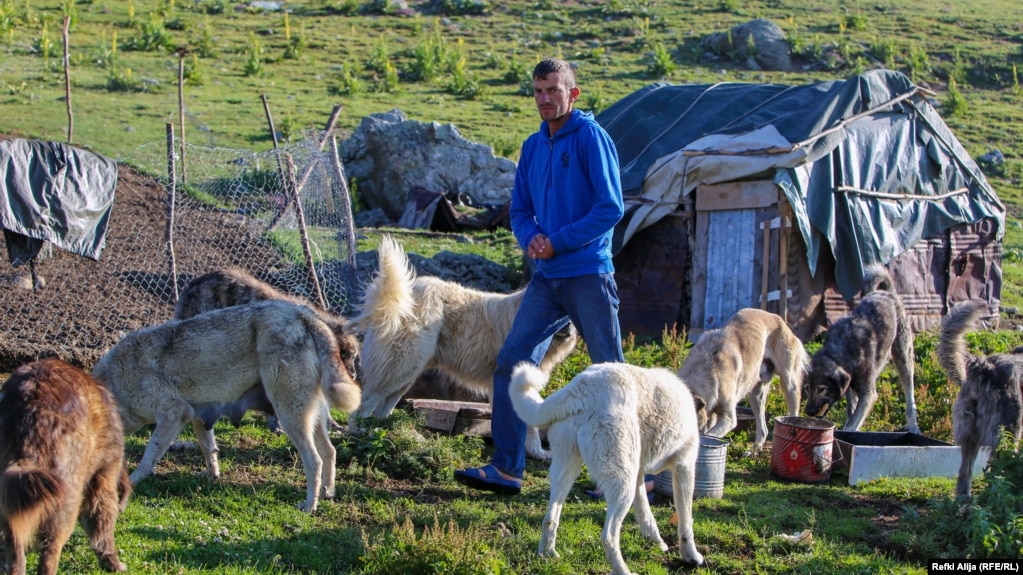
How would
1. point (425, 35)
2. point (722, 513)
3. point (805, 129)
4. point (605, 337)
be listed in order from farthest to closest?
1. point (425, 35)
2. point (805, 129)
3. point (722, 513)
4. point (605, 337)

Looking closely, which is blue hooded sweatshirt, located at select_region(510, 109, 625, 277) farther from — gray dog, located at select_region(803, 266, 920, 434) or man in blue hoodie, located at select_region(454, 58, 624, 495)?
gray dog, located at select_region(803, 266, 920, 434)

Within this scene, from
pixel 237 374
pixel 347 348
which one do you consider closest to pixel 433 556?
pixel 237 374

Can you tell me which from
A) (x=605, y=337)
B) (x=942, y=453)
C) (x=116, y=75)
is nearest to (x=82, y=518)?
(x=605, y=337)

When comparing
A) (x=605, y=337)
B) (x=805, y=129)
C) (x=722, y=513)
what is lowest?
(x=722, y=513)

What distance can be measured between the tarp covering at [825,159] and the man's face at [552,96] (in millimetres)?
5943

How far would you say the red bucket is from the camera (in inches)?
258

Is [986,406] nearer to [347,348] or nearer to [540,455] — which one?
[540,455]

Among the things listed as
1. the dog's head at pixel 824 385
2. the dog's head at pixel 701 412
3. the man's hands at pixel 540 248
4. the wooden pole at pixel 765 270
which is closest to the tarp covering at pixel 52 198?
the man's hands at pixel 540 248

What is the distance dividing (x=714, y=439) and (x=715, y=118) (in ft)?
22.2

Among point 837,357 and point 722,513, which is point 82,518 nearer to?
point 722,513

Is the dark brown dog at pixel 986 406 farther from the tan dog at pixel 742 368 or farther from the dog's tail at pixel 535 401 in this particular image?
the dog's tail at pixel 535 401

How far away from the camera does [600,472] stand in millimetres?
4469

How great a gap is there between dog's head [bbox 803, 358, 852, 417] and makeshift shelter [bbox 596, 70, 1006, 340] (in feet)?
9.00

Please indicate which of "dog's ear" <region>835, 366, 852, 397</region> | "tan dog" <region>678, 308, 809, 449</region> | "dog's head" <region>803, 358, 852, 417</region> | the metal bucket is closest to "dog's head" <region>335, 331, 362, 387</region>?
the metal bucket
